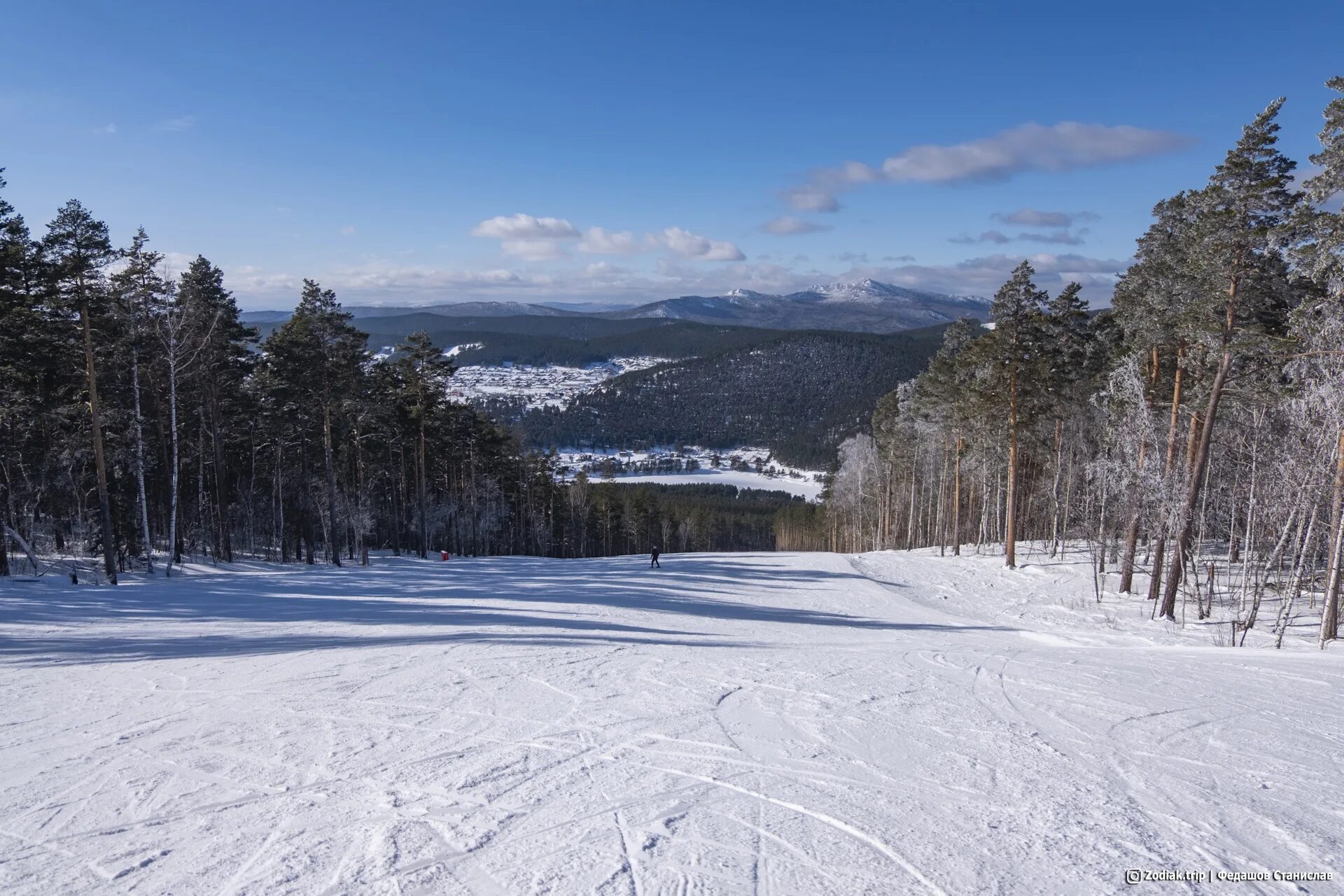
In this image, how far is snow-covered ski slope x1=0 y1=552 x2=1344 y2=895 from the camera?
14.9 ft

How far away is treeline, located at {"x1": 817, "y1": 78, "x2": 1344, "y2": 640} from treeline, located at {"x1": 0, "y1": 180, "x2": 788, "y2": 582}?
2644 centimetres

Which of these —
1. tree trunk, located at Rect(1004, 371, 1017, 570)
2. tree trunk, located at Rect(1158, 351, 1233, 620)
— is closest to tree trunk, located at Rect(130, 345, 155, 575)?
tree trunk, located at Rect(1158, 351, 1233, 620)

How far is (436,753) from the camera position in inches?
256

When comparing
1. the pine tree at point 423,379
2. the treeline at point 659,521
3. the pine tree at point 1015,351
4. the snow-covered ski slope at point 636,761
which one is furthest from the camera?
the treeline at point 659,521

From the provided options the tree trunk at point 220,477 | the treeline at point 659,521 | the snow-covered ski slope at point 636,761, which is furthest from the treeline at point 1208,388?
the treeline at point 659,521

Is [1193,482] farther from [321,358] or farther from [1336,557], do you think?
[321,358]

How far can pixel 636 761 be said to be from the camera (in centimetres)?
640

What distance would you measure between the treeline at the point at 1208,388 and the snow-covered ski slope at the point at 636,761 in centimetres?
577

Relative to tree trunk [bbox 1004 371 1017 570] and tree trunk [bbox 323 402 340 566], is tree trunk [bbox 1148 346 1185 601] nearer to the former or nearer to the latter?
tree trunk [bbox 1004 371 1017 570]

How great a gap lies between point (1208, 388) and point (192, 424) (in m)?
35.9

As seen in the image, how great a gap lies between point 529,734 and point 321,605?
1145cm

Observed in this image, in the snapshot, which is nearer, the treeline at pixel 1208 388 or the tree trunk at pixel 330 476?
the treeline at pixel 1208 388

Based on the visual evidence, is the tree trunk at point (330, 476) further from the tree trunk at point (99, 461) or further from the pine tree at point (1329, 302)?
the pine tree at point (1329, 302)

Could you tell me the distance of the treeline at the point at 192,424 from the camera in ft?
59.0
